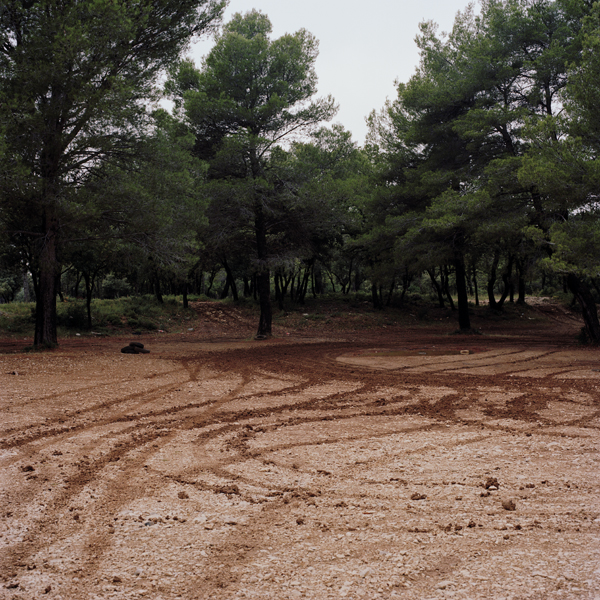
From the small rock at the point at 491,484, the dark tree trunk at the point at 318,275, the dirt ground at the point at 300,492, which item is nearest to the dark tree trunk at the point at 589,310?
the dirt ground at the point at 300,492

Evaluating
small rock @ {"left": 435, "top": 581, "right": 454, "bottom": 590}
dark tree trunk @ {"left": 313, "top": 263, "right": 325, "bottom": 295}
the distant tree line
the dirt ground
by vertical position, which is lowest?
the dirt ground

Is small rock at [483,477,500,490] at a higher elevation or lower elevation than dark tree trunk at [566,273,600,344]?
lower

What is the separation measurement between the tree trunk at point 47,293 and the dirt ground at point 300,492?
520 cm

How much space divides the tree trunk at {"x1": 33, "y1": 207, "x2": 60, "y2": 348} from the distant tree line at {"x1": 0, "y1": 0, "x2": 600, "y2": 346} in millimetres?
54

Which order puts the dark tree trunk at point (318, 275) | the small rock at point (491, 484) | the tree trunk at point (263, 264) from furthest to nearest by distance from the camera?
the dark tree trunk at point (318, 275) < the tree trunk at point (263, 264) < the small rock at point (491, 484)

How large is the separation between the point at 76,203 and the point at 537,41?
1433 centimetres

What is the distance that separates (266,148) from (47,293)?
8.28 meters

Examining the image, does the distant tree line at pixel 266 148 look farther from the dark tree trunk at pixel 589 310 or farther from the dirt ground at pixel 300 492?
the dirt ground at pixel 300 492

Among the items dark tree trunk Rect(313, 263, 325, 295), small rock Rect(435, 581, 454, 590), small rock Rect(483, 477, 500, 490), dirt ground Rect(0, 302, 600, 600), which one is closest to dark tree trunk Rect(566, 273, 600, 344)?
dirt ground Rect(0, 302, 600, 600)

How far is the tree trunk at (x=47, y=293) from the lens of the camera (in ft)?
37.3

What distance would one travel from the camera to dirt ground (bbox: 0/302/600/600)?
86.0 inches

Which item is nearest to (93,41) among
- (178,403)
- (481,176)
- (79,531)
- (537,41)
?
(178,403)

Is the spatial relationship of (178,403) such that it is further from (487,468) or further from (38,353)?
(38,353)

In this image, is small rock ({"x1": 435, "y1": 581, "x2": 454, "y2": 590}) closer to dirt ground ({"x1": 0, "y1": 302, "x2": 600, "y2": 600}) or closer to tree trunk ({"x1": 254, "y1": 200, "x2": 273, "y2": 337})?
dirt ground ({"x1": 0, "y1": 302, "x2": 600, "y2": 600})
